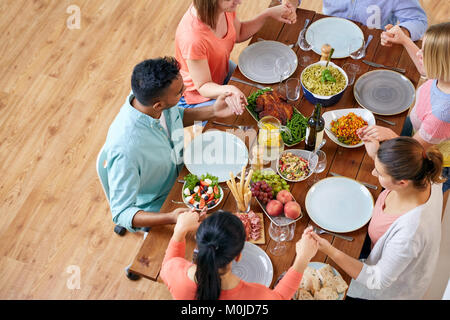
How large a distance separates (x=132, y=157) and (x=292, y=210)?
30.0 inches

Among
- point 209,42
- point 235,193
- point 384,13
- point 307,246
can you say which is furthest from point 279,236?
point 384,13

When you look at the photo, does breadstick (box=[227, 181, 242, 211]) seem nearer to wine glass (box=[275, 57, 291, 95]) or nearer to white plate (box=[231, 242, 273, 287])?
white plate (box=[231, 242, 273, 287])

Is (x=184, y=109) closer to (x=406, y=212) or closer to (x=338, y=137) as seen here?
(x=338, y=137)

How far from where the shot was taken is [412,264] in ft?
6.15

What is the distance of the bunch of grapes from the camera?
197 centimetres

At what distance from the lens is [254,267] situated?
6.10 feet

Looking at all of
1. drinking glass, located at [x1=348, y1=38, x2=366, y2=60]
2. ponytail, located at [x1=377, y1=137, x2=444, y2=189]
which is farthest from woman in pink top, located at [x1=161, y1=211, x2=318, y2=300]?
drinking glass, located at [x1=348, y1=38, x2=366, y2=60]

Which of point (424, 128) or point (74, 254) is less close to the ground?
point (424, 128)

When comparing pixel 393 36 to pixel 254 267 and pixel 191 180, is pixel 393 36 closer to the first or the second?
pixel 191 180

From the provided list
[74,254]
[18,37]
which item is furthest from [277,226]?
[18,37]

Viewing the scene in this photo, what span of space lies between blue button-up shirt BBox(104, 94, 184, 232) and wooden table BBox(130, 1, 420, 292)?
156mm

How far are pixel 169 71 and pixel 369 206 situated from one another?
109 centimetres

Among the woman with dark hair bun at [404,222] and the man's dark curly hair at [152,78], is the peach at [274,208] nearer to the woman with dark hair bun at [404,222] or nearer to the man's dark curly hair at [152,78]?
the woman with dark hair bun at [404,222]

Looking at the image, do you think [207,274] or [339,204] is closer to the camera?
[207,274]
